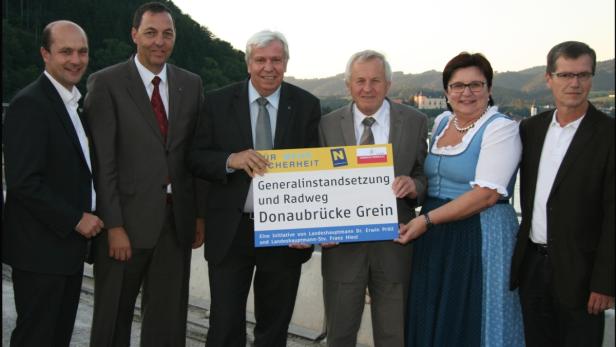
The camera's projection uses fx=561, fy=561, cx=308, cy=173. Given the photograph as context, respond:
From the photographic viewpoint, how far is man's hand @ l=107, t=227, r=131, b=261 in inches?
121

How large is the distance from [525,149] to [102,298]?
241 cm

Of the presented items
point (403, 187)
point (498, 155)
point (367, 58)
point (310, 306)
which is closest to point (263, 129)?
point (367, 58)

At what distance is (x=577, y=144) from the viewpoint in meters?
2.42

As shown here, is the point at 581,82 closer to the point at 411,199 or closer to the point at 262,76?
the point at 411,199

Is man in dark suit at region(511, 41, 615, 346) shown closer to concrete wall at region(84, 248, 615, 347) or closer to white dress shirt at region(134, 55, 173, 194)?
concrete wall at region(84, 248, 615, 347)

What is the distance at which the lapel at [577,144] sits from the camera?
2410 millimetres

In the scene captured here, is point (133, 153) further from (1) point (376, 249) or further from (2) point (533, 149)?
(2) point (533, 149)

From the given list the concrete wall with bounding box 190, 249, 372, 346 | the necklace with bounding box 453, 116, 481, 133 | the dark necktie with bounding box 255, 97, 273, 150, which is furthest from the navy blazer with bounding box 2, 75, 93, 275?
the concrete wall with bounding box 190, 249, 372, 346

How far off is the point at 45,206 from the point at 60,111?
0.48 metres

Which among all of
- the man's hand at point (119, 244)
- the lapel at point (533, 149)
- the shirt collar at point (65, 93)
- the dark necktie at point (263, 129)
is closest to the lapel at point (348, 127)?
the dark necktie at point (263, 129)

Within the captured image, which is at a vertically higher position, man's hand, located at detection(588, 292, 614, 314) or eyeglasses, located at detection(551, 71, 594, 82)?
eyeglasses, located at detection(551, 71, 594, 82)

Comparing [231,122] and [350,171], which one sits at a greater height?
[231,122]

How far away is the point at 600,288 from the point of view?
234 centimetres

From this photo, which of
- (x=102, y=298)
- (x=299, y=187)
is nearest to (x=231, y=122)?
(x=299, y=187)
